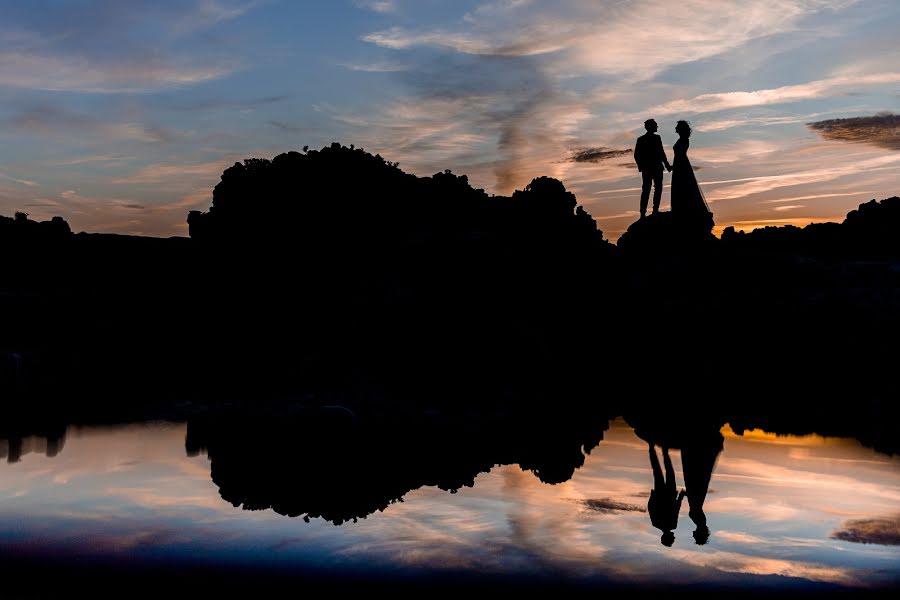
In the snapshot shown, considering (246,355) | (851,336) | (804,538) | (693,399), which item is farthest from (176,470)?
(851,336)

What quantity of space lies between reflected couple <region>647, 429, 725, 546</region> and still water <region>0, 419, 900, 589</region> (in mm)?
91

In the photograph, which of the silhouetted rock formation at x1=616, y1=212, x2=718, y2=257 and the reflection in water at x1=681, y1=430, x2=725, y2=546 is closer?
the reflection in water at x1=681, y1=430, x2=725, y2=546

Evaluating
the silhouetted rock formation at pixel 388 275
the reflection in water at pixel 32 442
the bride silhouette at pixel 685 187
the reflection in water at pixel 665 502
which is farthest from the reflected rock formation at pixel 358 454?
the bride silhouette at pixel 685 187

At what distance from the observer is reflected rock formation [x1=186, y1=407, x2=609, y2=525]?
9875mm

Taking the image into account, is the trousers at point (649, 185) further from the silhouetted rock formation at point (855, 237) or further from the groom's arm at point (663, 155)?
the silhouetted rock formation at point (855, 237)

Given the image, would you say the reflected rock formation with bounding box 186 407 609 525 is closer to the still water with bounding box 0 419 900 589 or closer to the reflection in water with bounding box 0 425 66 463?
the still water with bounding box 0 419 900 589

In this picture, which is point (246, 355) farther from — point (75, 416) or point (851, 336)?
point (851, 336)

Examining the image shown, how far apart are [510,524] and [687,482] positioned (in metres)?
3.04

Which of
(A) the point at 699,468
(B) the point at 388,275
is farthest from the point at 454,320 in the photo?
(A) the point at 699,468

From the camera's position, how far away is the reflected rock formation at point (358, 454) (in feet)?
32.4

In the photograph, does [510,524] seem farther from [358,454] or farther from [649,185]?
[649,185]

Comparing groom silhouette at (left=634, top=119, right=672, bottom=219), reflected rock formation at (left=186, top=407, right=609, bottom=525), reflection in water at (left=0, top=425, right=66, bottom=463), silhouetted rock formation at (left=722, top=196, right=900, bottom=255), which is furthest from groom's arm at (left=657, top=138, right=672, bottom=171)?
silhouetted rock formation at (left=722, top=196, right=900, bottom=255)

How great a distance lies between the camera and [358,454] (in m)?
12.3

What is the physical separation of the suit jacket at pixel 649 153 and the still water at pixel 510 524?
1108 centimetres
